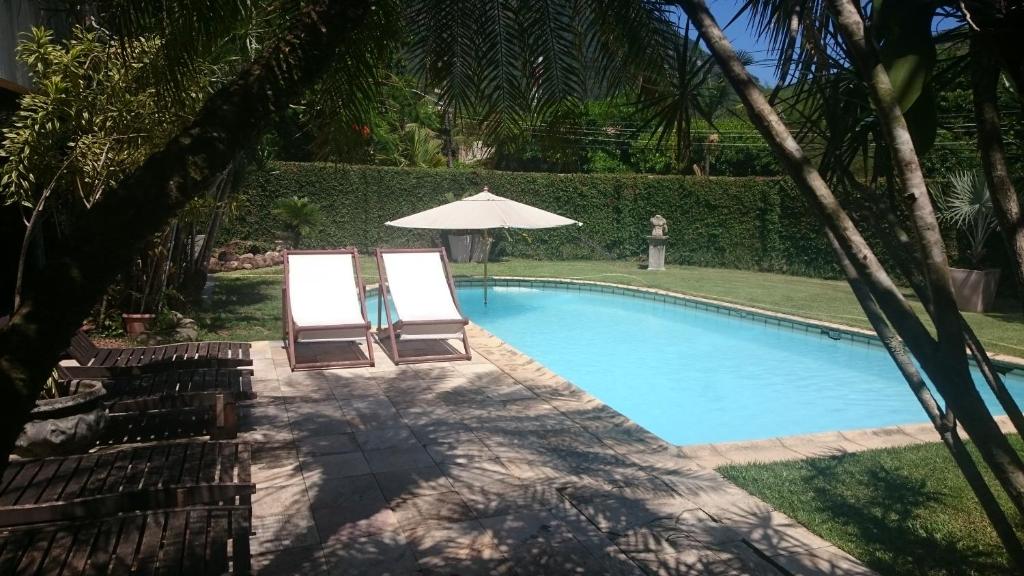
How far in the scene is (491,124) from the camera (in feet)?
13.7

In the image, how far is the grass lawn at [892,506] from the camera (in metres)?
3.99

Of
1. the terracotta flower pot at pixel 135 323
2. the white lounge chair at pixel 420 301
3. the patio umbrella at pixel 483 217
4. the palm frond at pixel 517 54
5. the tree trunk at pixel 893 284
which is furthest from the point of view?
the patio umbrella at pixel 483 217

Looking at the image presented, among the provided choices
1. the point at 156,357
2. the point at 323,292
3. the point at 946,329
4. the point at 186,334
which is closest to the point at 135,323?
the point at 186,334

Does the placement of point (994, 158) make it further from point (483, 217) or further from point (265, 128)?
point (483, 217)

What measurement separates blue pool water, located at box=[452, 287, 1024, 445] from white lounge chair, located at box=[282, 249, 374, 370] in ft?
9.72

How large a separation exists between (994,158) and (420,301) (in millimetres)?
7505

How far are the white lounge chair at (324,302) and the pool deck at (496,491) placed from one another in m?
0.91

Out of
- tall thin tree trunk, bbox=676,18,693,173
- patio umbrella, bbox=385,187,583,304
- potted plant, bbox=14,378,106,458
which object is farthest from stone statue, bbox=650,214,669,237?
tall thin tree trunk, bbox=676,18,693,173

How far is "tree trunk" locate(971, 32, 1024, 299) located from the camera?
2152 mm

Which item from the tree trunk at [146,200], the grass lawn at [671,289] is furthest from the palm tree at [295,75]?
the grass lawn at [671,289]

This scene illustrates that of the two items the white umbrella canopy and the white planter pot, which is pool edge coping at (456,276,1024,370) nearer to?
the white umbrella canopy

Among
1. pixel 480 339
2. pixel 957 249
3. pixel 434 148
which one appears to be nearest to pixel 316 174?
pixel 434 148

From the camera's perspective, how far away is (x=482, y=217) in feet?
41.3

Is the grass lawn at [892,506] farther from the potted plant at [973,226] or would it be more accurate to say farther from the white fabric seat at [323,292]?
the potted plant at [973,226]
